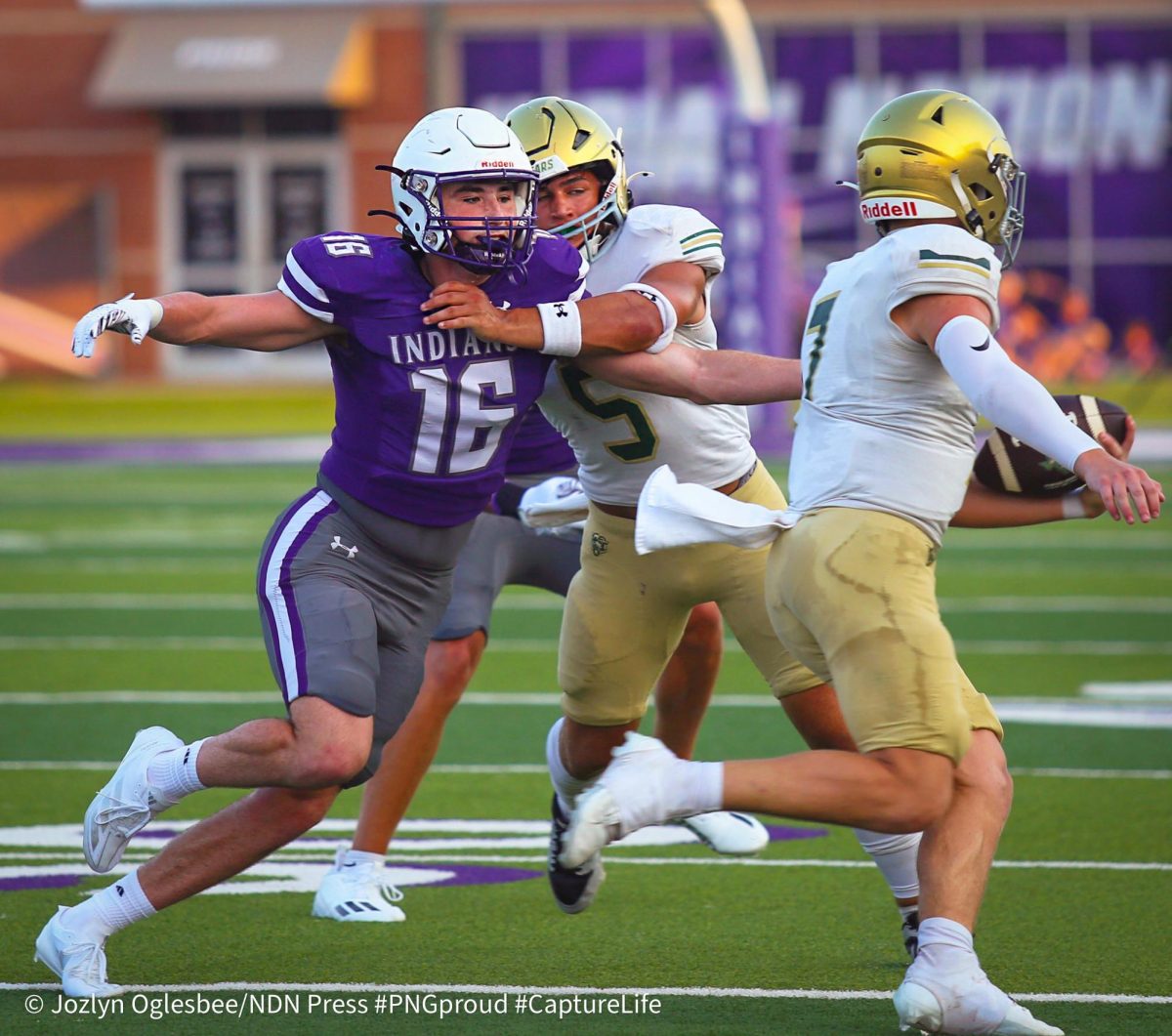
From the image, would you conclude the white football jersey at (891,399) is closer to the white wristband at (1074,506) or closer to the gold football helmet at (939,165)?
the gold football helmet at (939,165)

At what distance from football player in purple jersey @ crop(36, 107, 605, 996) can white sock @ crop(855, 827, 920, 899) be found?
1.06 metres

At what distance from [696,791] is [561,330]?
1.08m

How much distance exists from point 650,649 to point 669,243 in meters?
0.97

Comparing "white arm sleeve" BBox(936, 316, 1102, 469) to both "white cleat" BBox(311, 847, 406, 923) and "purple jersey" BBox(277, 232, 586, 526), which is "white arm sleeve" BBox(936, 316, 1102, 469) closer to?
"purple jersey" BBox(277, 232, 586, 526)

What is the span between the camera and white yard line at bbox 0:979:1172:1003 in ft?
13.5

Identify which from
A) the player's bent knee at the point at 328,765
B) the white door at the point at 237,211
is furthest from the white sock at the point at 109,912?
the white door at the point at 237,211

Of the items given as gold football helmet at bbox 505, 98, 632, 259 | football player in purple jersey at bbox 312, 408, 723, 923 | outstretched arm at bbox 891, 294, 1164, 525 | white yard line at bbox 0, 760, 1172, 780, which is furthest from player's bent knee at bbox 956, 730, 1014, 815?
white yard line at bbox 0, 760, 1172, 780

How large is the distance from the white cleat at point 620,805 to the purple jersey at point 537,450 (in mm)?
2090

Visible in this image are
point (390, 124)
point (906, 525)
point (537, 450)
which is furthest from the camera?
point (390, 124)

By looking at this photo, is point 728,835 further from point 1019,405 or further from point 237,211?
point 237,211

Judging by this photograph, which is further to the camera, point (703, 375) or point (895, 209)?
point (703, 375)

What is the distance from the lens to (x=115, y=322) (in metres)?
3.97

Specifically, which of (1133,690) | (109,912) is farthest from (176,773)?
(1133,690)

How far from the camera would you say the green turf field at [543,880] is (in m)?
4.12
